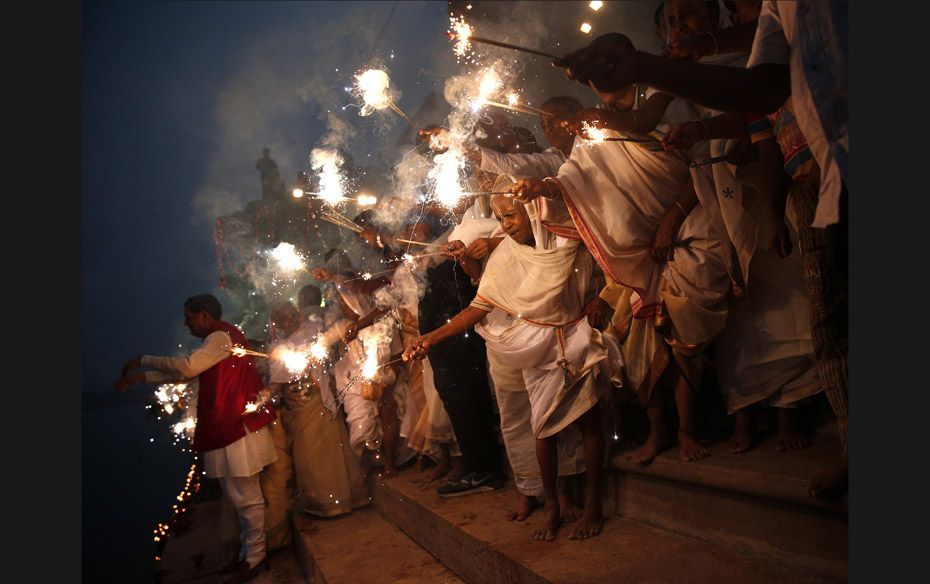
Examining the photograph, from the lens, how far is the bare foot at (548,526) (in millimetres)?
3248

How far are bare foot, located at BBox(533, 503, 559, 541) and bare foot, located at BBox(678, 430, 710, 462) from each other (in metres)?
0.89

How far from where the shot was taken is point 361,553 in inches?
185

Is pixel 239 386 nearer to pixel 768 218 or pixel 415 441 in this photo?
pixel 415 441

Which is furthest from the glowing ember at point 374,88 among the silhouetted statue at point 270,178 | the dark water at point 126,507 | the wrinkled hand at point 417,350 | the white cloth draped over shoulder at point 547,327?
the silhouetted statue at point 270,178

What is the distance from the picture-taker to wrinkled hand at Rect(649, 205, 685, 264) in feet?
10.5

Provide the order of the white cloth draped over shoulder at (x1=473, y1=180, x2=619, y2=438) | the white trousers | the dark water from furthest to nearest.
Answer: the dark water, the white trousers, the white cloth draped over shoulder at (x1=473, y1=180, x2=619, y2=438)

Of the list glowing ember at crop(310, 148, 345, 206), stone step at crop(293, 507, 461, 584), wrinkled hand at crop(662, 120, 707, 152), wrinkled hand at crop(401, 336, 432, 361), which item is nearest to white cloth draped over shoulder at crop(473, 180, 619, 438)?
wrinkled hand at crop(401, 336, 432, 361)

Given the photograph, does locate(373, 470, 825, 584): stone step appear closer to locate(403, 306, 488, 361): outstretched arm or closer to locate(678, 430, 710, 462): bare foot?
locate(678, 430, 710, 462): bare foot

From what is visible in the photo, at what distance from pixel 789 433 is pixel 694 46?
2.13m

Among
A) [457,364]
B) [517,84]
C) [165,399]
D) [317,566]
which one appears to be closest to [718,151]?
[457,364]

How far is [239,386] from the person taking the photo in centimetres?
557

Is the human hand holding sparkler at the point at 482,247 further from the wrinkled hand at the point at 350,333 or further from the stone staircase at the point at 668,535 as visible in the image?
the wrinkled hand at the point at 350,333

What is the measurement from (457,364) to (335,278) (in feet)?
8.06

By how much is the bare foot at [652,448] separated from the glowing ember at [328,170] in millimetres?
3800
